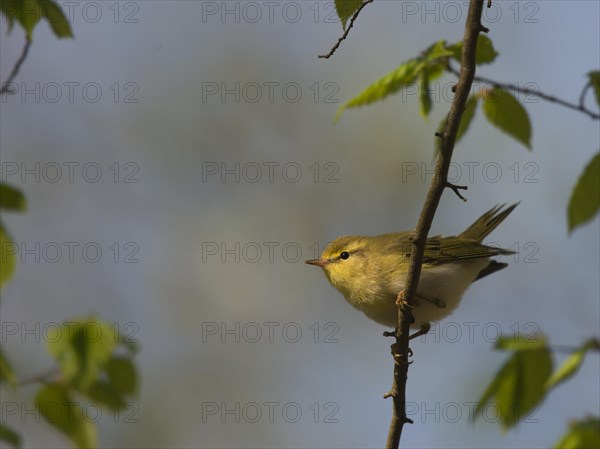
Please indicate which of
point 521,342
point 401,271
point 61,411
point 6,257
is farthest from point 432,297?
point 6,257

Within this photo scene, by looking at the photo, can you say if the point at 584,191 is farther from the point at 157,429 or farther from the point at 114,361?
the point at 157,429

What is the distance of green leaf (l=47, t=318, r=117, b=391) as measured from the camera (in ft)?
8.49

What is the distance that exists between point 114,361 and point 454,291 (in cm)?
272

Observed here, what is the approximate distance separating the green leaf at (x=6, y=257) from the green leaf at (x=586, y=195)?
1.87 meters

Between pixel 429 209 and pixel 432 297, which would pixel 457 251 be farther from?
pixel 429 209

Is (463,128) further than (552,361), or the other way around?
(463,128)

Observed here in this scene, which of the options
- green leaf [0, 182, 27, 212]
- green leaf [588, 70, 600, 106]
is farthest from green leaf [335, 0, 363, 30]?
green leaf [0, 182, 27, 212]

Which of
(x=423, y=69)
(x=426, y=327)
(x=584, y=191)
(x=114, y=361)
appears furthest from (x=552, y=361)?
(x=426, y=327)

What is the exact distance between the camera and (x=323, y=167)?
36.8ft

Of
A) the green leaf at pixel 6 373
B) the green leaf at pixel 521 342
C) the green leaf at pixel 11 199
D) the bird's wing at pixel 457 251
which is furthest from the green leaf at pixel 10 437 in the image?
the bird's wing at pixel 457 251

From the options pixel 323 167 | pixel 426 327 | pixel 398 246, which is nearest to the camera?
pixel 426 327

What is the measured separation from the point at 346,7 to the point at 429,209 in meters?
0.82

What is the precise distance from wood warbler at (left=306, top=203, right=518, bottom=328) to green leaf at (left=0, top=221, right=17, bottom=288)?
8.59 ft

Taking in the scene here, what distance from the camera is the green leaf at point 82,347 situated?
8.49 ft
